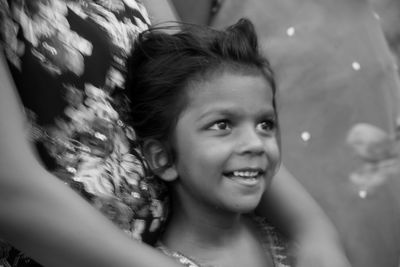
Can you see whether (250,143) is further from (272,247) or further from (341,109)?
(341,109)

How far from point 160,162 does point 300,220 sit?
0.30 m

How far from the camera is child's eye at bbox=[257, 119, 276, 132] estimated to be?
1509 mm

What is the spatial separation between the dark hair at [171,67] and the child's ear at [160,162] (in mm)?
15

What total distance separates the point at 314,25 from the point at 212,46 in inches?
22.9

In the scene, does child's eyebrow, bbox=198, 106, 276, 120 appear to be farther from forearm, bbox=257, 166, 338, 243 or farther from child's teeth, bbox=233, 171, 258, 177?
forearm, bbox=257, 166, 338, 243

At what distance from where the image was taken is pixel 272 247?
162cm

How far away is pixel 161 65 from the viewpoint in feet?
5.03

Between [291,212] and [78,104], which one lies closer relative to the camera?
[78,104]

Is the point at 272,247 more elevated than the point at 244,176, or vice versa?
the point at 244,176

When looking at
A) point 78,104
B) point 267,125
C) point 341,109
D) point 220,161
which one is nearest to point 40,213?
point 78,104

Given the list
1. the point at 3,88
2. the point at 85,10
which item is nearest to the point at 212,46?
the point at 85,10

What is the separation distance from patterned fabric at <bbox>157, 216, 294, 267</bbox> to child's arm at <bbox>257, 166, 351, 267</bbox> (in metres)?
0.02

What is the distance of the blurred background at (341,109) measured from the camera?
191 centimetres

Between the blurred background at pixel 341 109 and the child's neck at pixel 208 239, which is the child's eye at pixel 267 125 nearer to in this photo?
the child's neck at pixel 208 239
